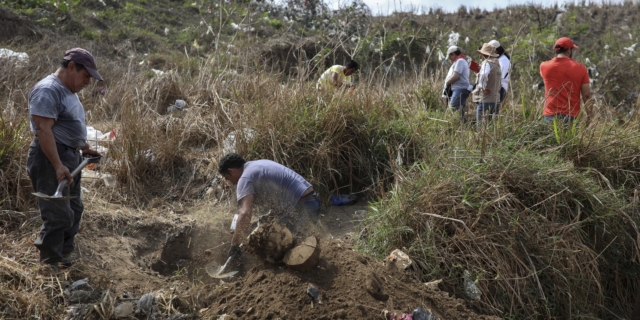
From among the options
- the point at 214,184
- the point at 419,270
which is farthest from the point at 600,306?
the point at 214,184

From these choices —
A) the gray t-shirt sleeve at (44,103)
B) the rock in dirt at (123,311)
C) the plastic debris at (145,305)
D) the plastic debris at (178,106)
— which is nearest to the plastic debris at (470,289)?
the plastic debris at (145,305)

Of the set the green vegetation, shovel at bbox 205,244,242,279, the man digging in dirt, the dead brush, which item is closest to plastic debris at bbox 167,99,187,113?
the green vegetation

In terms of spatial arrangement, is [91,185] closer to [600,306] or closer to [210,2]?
[600,306]

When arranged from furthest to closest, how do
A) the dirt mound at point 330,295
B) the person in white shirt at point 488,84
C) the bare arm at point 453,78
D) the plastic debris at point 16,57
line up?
1. the plastic debris at point 16,57
2. the bare arm at point 453,78
3. the person in white shirt at point 488,84
4. the dirt mound at point 330,295

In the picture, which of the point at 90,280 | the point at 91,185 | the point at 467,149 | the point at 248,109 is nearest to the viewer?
the point at 90,280

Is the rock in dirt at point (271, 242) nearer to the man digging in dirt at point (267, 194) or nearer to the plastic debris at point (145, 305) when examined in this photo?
the man digging in dirt at point (267, 194)

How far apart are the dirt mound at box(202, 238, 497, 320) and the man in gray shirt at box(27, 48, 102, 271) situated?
1070mm

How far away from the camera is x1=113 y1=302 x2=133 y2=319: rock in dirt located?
352 cm

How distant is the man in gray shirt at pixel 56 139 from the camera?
3.51 metres

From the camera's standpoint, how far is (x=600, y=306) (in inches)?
184

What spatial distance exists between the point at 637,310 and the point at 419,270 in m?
1.89

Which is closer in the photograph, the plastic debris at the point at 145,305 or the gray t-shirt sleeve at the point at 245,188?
the plastic debris at the point at 145,305

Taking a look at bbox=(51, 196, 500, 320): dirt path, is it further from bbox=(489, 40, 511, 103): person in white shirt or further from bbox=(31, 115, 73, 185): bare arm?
bbox=(489, 40, 511, 103): person in white shirt

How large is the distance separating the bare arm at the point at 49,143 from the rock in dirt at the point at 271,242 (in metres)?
1.20
